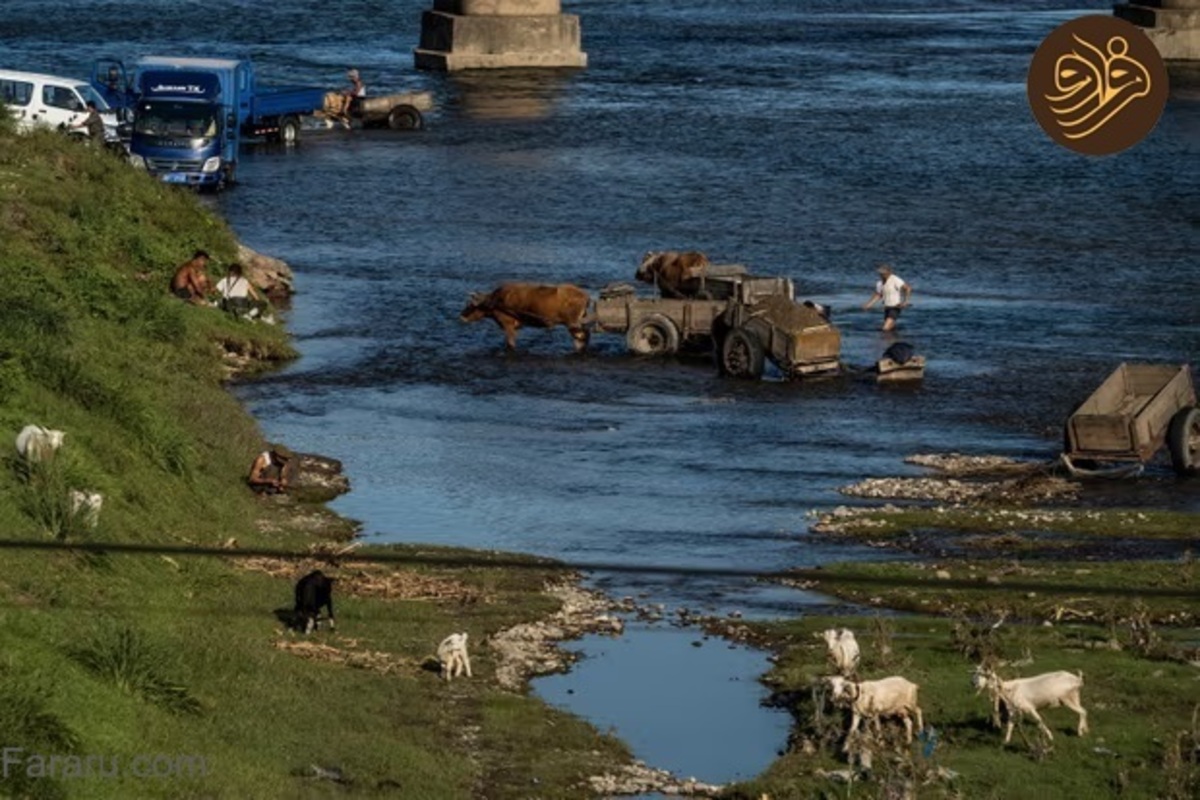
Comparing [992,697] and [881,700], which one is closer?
[881,700]

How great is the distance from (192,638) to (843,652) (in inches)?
217

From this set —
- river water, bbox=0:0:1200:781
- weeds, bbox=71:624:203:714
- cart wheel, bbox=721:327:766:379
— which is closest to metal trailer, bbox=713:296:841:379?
cart wheel, bbox=721:327:766:379

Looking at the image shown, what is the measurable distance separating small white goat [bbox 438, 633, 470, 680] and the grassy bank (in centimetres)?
15

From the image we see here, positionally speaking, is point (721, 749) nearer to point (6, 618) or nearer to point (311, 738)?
point (311, 738)

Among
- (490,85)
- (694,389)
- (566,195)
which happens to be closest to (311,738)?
(694,389)

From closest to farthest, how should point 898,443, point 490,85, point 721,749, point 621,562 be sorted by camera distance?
1. point 721,749
2. point 621,562
3. point 898,443
4. point 490,85

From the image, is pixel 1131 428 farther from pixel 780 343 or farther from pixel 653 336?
pixel 653 336

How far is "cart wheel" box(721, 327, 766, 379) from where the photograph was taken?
39500mm

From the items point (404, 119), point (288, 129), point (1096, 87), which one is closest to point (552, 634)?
point (1096, 87)

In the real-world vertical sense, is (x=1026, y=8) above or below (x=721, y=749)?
above

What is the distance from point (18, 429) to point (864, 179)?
134 feet

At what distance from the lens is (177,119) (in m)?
56.4

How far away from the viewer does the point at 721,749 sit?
2244 cm

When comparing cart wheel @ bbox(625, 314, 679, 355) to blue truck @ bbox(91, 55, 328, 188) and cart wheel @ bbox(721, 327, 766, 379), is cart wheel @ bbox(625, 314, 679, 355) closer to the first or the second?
cart wheel @ bbox(721, 327, 766, 379)
